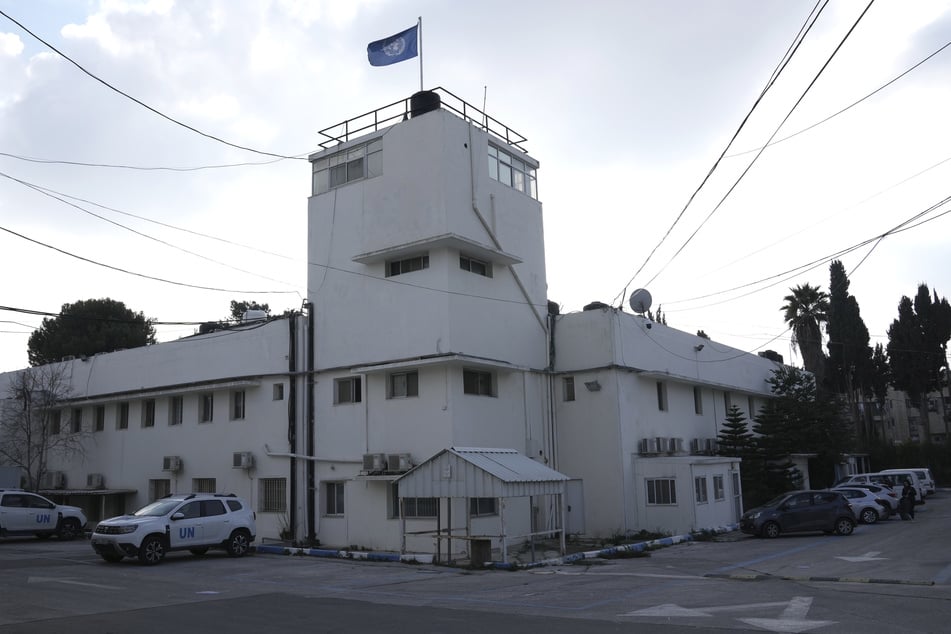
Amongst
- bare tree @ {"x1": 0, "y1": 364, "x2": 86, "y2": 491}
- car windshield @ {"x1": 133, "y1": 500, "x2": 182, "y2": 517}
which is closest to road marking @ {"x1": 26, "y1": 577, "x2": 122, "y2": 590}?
car windshield @ {"x1": 133, "y1": 500, "x2": 182, "y2": 517}

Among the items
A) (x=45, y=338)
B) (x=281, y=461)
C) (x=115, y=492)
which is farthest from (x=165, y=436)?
(x=45, y=338)

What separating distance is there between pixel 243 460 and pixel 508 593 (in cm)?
1502

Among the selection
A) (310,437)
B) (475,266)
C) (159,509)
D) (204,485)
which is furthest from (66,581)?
(475,266)

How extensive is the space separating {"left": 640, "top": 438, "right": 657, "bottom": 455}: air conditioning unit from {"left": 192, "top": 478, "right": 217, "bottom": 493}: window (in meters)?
15.9

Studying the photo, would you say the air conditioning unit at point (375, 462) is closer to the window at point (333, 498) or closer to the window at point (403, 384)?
the window at point (403, 384)

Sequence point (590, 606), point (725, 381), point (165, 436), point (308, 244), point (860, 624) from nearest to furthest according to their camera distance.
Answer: point (860, 624)
point (590, 606)
point (308, 244)
point (165, 436)
point (725, 381)

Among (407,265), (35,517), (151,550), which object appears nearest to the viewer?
(151,550)

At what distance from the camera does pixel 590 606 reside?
12.5 metres

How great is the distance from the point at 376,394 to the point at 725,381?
19.1 m

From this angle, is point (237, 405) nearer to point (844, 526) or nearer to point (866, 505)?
point (844, 526)

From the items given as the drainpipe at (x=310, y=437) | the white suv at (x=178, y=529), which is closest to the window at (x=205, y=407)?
the drainpipe at (x=310, y=437)

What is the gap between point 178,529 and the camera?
812 inches

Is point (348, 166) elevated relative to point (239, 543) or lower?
elevated

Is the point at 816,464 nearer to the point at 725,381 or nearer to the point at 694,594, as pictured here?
the point at 725,381
